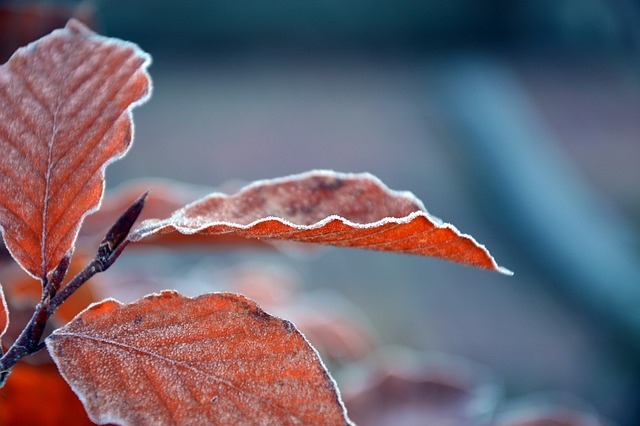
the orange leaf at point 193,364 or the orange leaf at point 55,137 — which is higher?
the orange leaf at point 55,137

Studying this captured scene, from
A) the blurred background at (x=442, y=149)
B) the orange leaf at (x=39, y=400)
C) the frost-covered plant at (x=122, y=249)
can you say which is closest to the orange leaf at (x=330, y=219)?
the frost-covered plant at (x=122, y=249)

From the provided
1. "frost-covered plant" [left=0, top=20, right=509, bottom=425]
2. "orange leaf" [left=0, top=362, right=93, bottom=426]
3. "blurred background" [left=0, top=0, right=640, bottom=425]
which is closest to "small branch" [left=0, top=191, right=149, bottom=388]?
"frost-covered plant" [left=0, top=20, right=509, bottom=425]

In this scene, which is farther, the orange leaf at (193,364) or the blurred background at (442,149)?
the blurred background at (442,149)

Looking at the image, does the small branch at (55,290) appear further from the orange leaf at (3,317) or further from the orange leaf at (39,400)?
the orange leaf at (39,400)

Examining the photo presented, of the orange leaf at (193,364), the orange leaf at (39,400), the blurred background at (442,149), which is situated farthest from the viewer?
the blurred background at (442,149)

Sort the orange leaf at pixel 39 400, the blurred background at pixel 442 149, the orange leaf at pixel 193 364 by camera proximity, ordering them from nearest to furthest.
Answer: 1. the orange leaf at pixel 193 364
2. the orange leaf at pixel 39 400
3. the blurred background at pixel 442 149

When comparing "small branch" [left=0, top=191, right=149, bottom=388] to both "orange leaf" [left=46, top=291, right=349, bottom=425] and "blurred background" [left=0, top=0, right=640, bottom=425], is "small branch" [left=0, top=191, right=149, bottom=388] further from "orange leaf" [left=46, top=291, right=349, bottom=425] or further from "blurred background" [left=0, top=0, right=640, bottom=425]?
"blurred background" [left=0, top=0, right=640, bottom=425]

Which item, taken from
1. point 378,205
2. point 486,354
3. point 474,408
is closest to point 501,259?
point 486,354
